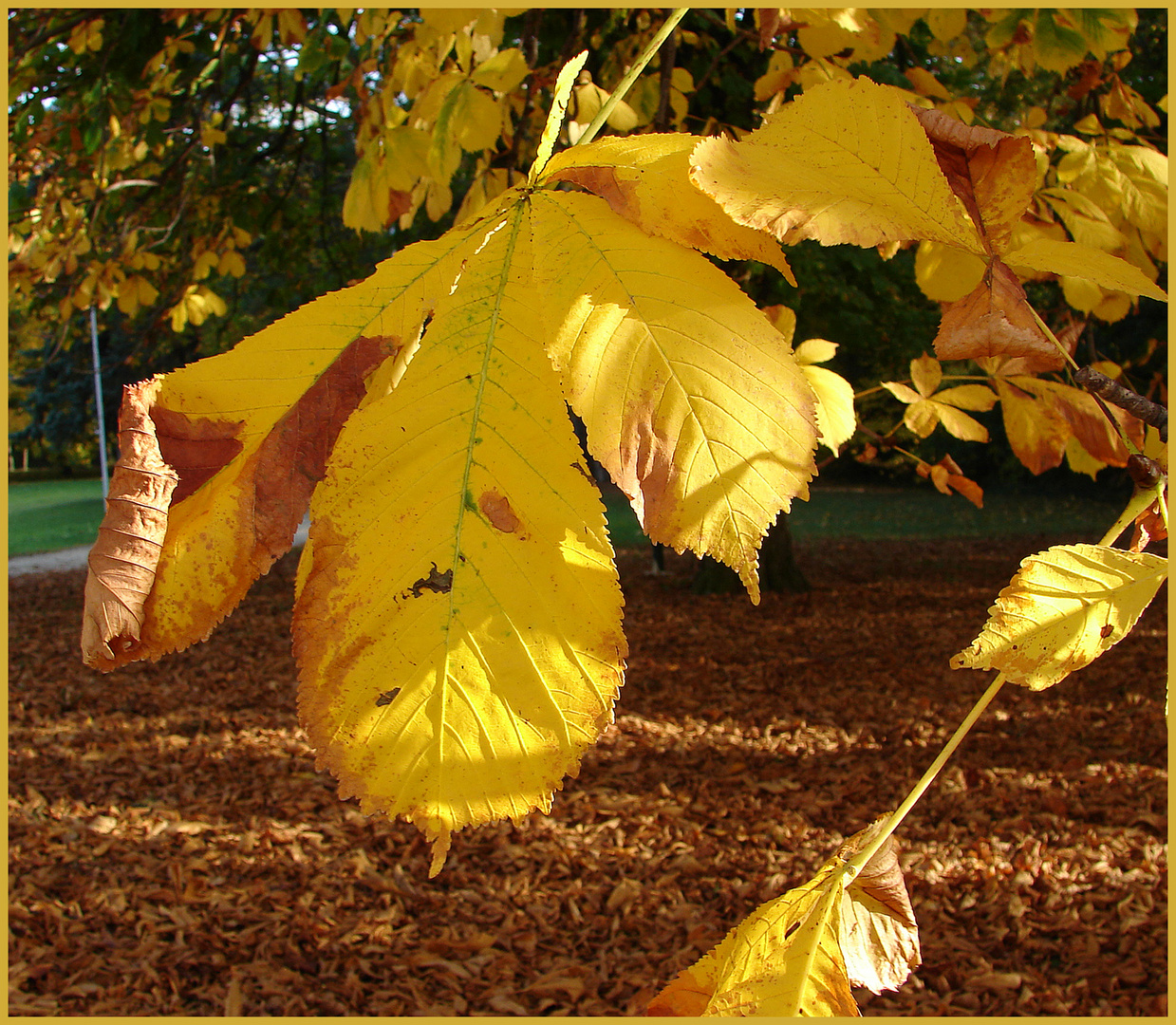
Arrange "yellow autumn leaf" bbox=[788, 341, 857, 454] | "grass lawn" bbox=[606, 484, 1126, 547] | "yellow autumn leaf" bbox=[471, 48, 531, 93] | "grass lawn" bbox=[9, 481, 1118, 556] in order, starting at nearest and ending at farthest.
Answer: "yellow autumn leaf" bbox=[788, 341, 857, 454] < "yellow autumn leaf" bbox=[471, 48, 531, 93] < "grass lawn" bbox=[606, 484, 1126, 547] < "grass lawn" bbox=[9, 481, 1118, 556]

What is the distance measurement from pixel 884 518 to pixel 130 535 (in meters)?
14.9

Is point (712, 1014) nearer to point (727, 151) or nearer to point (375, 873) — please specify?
point (727, 151)

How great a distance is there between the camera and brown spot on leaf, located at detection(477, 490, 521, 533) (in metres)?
0.38

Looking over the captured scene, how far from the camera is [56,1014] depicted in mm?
2699

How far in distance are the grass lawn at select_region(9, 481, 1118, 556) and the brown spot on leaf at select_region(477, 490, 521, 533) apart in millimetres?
11717

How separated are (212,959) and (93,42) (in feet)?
10.7

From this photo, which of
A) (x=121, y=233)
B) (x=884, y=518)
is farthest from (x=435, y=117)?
(x=884, y=518)

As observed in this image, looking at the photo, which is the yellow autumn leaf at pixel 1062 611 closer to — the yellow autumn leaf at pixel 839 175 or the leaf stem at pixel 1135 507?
the leaf stem at pixel 1135 507

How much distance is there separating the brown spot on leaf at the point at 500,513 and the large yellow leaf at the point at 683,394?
1.7 inches

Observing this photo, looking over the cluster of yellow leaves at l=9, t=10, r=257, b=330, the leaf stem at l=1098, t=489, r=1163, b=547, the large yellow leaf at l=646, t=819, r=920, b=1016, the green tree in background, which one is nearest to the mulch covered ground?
the green tree in background

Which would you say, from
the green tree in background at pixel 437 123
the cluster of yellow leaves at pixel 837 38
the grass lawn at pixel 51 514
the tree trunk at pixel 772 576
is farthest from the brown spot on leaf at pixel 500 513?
the grass lawn at pixel 51 514

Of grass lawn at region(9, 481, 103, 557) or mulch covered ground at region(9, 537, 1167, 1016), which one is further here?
grass lawn at region(9, 481, 103, 557)

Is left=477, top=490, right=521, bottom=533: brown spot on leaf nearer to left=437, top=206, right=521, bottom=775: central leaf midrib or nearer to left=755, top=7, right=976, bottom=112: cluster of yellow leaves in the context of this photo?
left=437, top=206, right=521, bottom=775: central leaf midrib

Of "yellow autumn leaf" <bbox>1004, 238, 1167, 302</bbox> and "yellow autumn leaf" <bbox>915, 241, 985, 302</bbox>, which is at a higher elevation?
"yellow autumn leaf" <bbox>1004, 238, 1167, 302</bbox>
